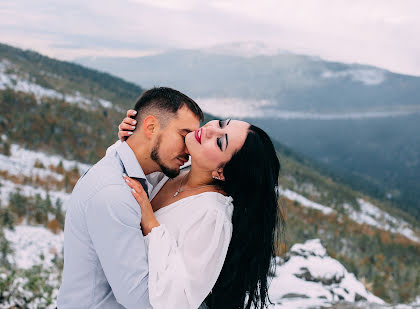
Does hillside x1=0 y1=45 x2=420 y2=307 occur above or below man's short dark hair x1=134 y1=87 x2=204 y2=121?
below

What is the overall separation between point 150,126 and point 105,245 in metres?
1.05

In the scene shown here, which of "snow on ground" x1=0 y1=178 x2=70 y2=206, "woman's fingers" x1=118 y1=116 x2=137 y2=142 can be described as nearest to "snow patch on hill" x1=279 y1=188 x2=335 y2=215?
"snow on ground" x1=0 y1=178 x2=70 y2=206

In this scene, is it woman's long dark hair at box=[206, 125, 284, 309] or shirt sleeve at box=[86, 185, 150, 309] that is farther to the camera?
woman's long dark hair at box=[206, 125, 284, 309]

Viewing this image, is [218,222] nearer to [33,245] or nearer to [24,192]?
[33,245]

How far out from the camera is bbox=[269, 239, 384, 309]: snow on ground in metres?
6.17

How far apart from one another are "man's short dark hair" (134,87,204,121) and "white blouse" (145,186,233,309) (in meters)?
0.77

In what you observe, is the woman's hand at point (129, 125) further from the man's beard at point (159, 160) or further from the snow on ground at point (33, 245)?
the snow on ground at point (33, 245)

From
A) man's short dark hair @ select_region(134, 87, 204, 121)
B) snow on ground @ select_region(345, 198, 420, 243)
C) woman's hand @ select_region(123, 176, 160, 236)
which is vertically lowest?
snow on ground @ select_region(345, 198, 420, 243)

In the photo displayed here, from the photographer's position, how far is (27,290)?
5.62 metres

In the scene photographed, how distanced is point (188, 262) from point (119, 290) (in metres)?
0.48

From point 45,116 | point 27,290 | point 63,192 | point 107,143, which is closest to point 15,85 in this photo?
point 45,116

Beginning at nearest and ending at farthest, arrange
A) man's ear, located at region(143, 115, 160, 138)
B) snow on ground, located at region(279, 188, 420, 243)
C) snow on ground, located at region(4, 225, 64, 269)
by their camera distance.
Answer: man's ear, located at region(143, 115, 160, 138)
snow on ground, located at region(4, 225, 64, 269)
snow on ground, located at region(279, 188, 420, 243)

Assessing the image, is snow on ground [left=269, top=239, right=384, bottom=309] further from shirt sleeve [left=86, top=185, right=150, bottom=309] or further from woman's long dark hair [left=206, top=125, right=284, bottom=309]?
shirt sleeve [left=86, top=185, right=150, bottom=309]

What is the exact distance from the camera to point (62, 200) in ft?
53.0
